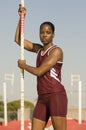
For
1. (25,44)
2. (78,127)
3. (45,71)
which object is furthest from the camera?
(78,127)

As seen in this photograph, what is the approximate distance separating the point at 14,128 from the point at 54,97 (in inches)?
270

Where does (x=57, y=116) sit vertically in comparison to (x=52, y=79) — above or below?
below

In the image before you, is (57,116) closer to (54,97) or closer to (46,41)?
(54,97)

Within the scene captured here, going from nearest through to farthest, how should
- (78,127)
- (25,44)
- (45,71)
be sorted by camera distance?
(45,71), (25,44), (78,127)

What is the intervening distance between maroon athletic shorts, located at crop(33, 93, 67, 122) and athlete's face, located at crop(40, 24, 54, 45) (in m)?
0.72

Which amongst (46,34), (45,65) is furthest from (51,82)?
(46,34)

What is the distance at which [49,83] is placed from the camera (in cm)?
638

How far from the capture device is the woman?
6.33 meters

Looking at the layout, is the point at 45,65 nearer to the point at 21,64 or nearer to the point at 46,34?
the point at 21,64

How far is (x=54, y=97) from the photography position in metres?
6.39

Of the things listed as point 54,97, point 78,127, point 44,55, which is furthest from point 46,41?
point 78,127

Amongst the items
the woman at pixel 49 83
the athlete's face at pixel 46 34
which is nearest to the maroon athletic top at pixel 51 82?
the woman at pixel 49 83

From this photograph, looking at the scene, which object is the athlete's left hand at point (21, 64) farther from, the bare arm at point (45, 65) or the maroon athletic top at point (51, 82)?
the maroon athletic top at point (51, 82)

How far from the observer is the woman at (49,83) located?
6332mm
